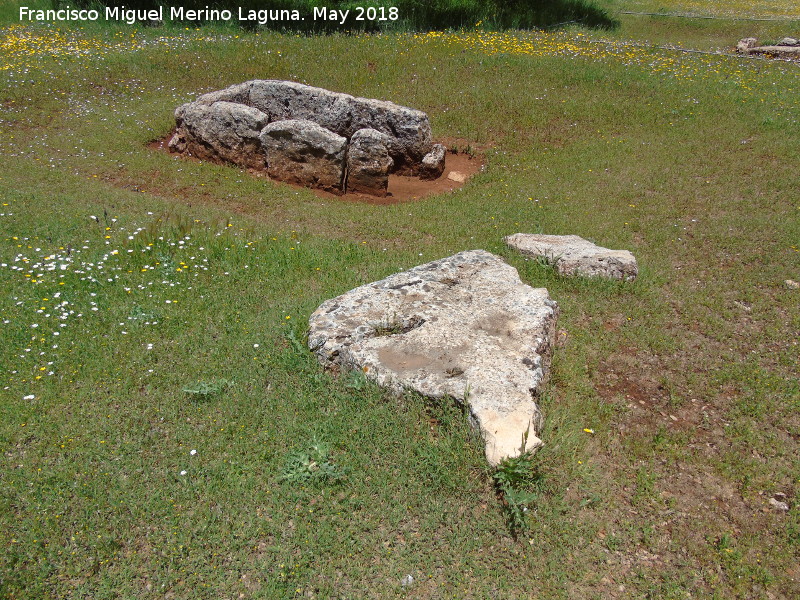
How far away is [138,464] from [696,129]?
42.9 ft

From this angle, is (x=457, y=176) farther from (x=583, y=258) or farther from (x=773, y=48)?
(x=773, y=48)

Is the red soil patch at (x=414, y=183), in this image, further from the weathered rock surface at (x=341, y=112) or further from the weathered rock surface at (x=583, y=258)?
the weathered rock surface at (x=583, y=258)

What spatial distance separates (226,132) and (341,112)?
234cm

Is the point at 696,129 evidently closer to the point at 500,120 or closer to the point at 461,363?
the point at 500,120

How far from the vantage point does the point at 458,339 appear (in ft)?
19.2

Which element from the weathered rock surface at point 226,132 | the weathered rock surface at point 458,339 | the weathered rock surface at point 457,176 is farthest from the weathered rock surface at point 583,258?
the weathered rock surface at point 226,132

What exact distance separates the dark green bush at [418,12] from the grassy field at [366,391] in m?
9.82

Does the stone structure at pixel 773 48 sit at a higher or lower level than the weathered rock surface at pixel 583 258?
higher

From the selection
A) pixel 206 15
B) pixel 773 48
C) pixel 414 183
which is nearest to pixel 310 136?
pixel 414 183

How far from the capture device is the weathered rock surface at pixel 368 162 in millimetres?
11391

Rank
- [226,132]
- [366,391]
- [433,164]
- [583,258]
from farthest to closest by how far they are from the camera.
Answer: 1. [433,164]
2. [226,132]
3. [583,258]
4. [366,391]

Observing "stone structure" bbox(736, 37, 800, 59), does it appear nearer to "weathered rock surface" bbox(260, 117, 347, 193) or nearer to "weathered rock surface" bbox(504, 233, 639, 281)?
"weathered rock surface" bbox(504, 233, 639, 281)

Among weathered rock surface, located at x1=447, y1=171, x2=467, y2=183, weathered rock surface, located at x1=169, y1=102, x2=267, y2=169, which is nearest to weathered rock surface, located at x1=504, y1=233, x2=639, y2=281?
weathered rock surface, located at x1=447, y1=171, x2=467, y2=183

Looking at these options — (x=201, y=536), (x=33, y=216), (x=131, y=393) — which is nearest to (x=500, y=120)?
(x=33, y=216)
